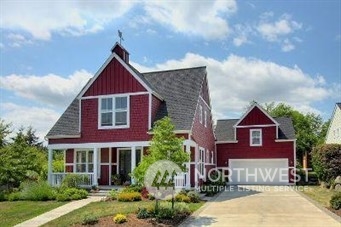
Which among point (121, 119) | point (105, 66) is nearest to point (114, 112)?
point (121, 119)

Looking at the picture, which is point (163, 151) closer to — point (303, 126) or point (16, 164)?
point (16, 164)

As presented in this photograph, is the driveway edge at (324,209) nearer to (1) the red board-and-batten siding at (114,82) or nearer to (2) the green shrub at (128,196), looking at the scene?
(2) the green shrub at (128,196)

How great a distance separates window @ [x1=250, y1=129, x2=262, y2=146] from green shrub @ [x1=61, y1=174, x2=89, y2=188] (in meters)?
17.0

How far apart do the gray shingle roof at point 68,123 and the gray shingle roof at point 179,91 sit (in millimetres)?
5646

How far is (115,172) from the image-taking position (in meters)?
26.8

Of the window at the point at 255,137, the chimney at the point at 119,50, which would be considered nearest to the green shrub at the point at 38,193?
Answer: the chimney at the point at 119,50

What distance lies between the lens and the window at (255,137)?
1420 inches

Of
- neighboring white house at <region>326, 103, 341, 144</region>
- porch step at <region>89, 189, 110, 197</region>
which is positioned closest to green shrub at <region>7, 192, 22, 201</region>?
porch step at <region>89, 189, 110, 197</region>

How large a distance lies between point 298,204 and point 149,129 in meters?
9.55

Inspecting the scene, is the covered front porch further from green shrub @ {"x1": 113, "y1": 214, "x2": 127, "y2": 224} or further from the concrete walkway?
green shrub @ {"x1": 113, "y1": 214, "x2": 127, "y2": 224}

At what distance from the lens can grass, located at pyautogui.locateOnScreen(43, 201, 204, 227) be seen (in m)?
14.9

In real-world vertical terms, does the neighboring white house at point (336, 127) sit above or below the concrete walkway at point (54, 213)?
above

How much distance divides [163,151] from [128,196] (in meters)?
5.21

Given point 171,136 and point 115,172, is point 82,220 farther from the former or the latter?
point 115,172
